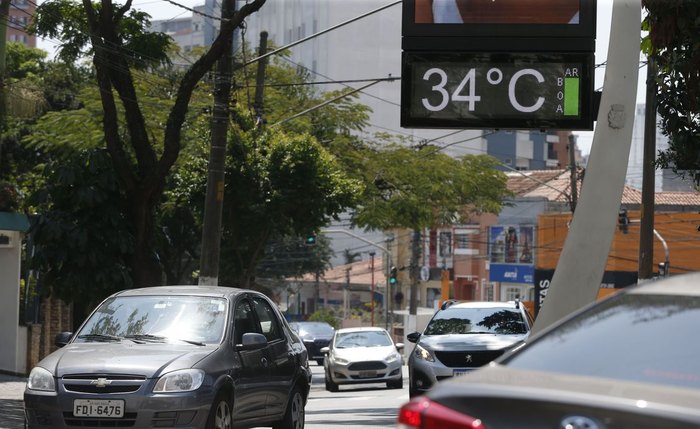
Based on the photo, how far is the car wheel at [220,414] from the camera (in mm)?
10312

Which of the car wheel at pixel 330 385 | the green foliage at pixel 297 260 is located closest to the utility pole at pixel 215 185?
the car wheel at pixel 330 385

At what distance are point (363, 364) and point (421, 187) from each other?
33.3 feet

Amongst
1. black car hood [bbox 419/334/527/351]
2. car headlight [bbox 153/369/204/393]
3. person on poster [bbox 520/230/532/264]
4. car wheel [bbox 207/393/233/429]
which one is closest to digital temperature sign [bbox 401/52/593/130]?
car wheel [bbox 207/393/233/429]

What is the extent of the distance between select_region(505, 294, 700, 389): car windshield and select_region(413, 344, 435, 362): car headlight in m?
12.3

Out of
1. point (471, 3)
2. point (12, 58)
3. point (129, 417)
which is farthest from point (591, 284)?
point (12, 58)

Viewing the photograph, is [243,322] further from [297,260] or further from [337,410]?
[297,260]

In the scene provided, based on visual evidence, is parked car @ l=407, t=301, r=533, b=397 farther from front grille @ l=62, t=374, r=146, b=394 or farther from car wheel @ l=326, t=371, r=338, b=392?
car wheel @ l=326, t=371, r=338, b=392

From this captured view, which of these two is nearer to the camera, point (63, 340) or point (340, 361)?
point (63, 340)

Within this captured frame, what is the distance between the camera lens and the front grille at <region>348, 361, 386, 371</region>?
2853 cm

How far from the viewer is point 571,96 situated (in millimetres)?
12078

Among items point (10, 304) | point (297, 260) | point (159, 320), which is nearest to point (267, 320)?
point (159, 320)

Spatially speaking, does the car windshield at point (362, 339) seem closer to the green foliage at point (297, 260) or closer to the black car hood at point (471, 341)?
the black car hood at point (471, 341)

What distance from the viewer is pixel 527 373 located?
179 inches

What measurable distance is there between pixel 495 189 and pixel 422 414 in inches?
1408
